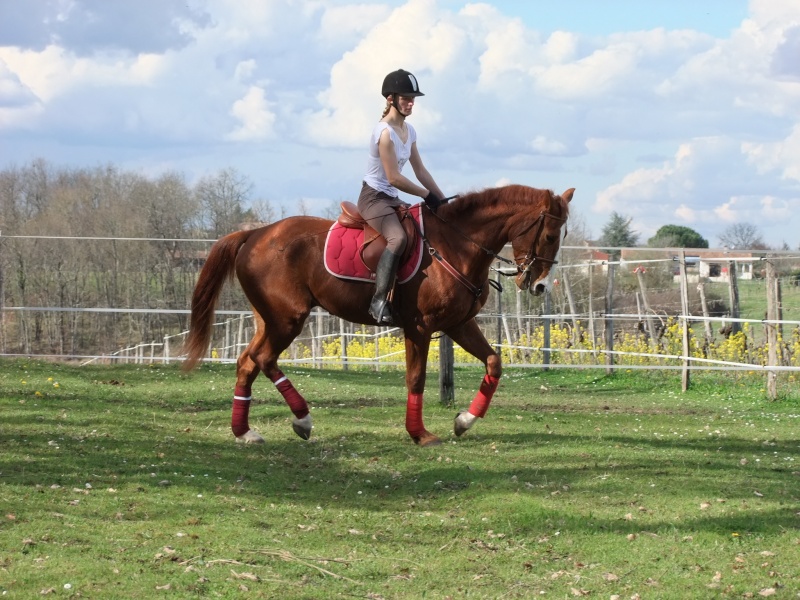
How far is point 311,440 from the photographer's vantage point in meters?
9.78

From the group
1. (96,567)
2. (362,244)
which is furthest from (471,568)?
(362,244)

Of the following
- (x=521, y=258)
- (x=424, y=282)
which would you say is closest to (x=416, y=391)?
(x=424, y=282)

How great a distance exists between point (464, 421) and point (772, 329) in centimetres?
670

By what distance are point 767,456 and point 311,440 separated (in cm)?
419

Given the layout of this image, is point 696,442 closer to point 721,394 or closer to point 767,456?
point 767,456

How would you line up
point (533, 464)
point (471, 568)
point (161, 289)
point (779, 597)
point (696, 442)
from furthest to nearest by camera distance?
1. point (161, 289)
2. point (696, 442)
3. point (533, 464)
4. point (471, 568)
5. point (779, 597)

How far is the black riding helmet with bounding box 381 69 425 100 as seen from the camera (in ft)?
29.7

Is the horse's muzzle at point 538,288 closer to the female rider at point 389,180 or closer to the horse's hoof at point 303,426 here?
the female rider at point 389,180

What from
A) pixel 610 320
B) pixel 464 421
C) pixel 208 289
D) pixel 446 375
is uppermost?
pixel 208 289

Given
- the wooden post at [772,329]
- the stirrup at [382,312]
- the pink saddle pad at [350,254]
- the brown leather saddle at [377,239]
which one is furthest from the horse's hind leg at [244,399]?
the wooden post at [772,329]

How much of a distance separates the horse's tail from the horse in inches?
9.3

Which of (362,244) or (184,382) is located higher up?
(362,244)

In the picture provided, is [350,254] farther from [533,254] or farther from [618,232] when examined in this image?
[618,232]

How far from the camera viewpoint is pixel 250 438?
957cm
